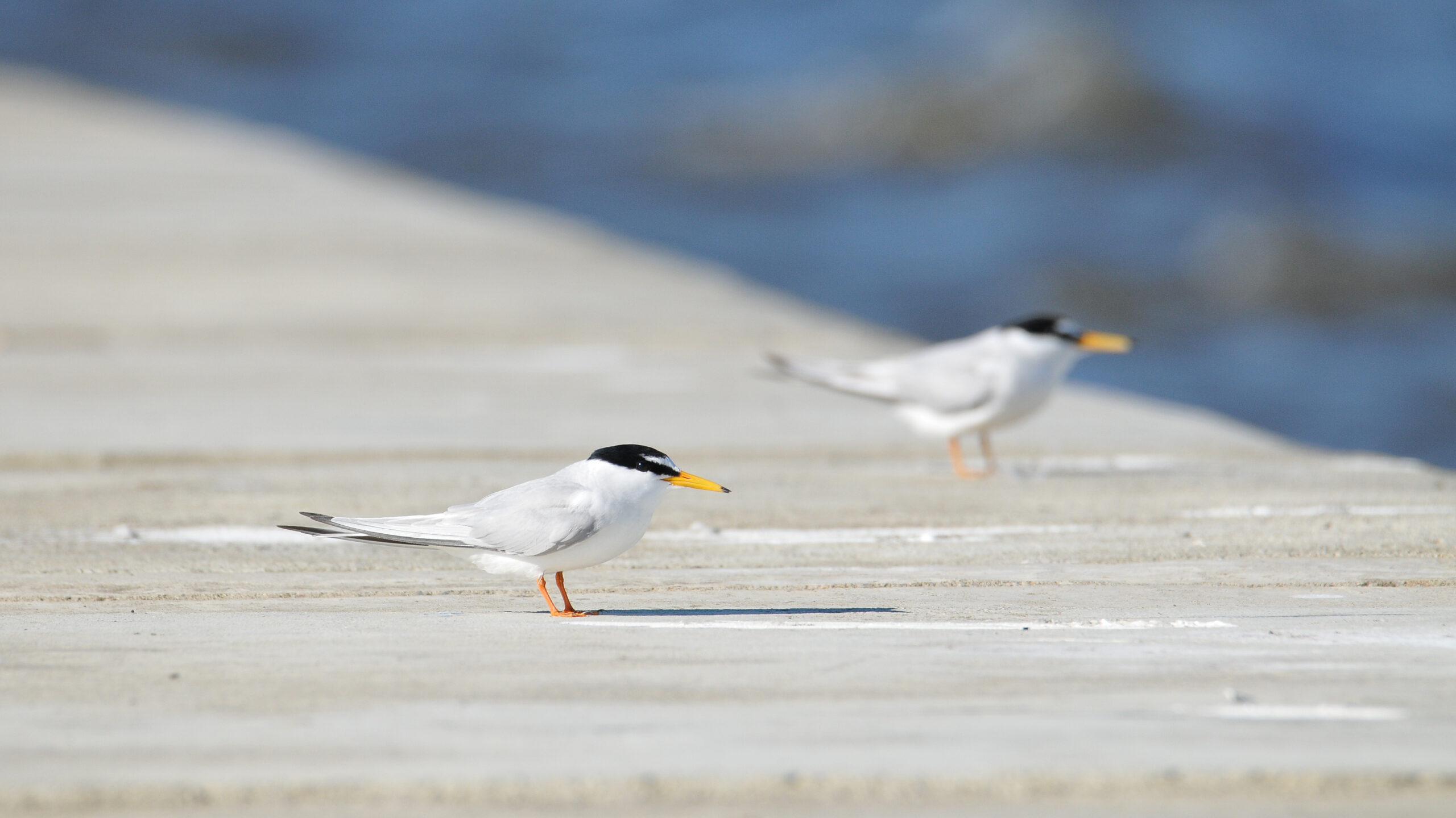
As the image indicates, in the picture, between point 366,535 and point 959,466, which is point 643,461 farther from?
point 959,466

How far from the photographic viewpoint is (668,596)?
3.62m

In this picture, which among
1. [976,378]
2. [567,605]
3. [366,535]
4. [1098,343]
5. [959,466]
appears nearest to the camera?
[366,535]

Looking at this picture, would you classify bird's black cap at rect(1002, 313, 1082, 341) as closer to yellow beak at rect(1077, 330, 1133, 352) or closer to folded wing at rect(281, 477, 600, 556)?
yellow beak at rect(1077, 330, 1133, 352)

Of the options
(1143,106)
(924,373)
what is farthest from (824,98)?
(924,373)

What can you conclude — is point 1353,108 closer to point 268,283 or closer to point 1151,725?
point 268,283

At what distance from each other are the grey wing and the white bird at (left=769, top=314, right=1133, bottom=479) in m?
2.33

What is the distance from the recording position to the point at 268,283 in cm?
864

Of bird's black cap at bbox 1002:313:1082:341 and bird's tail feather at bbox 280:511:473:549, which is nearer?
bird's tail feather at bbox 280:511:473:549

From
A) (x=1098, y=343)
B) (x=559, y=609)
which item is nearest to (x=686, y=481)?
(x=559, y=609)

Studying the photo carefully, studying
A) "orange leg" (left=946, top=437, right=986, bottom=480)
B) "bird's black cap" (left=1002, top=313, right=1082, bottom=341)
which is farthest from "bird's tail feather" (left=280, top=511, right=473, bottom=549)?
"bird's black cap" (left=1002, top=313, right=1082, bottom=341)

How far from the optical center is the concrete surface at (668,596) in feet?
7.63

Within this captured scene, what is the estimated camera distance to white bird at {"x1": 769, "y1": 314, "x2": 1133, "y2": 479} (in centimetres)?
561

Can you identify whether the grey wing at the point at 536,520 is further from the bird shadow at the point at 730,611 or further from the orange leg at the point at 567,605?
the bird shadow at the point at 730,611

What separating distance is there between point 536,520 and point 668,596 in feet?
1.44
